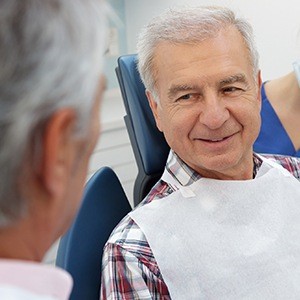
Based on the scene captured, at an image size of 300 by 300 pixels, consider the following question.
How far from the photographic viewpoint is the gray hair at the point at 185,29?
1183mm

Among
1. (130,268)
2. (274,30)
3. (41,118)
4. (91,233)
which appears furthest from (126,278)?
(274,30)

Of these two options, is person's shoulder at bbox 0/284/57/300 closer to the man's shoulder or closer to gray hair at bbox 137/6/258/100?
the man's shoulder

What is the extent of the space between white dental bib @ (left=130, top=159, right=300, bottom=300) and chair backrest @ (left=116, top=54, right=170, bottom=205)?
0.33m

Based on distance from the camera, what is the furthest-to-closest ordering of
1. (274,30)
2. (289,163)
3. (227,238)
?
1. (274,30)
2. (289,163)
3. (227,238)

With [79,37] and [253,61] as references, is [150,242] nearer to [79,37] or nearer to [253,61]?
[253,61]

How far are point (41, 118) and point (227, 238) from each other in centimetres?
77

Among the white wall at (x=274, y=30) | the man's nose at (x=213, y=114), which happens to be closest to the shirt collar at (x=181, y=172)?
the man's nose at (x=213, y=114)

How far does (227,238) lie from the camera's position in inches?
47.0

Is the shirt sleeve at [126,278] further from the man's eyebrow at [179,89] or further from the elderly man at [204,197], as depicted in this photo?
the man's eyebrow at [179,89]

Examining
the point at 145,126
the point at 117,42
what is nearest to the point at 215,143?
the point at 145,126

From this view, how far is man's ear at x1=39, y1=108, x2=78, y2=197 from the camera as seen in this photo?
508 mm

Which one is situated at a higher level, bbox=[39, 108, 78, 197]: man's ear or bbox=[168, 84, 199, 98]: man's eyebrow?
bbox=[39, 108, 78, 197]: man's ear

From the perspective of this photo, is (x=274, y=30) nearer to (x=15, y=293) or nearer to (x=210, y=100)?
(x=210, y=100)

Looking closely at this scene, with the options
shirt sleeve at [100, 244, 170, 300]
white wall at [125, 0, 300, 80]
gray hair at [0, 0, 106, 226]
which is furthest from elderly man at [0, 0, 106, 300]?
white wall at [125, 0, 300, 80]
